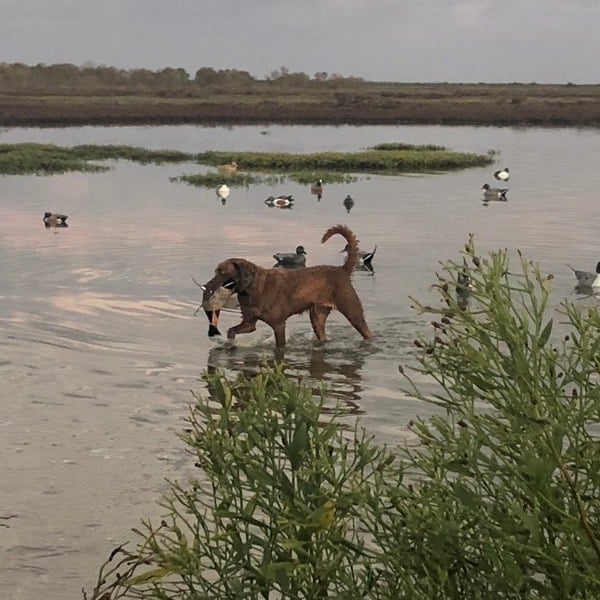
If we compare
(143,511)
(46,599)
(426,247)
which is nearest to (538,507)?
(46,599)

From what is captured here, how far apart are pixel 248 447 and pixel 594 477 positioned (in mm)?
1082

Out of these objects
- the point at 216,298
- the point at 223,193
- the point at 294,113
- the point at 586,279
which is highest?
the point at 216,298

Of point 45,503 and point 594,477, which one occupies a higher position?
point 594,477

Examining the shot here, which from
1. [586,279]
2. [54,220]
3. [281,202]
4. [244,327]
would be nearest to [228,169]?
[281,202]

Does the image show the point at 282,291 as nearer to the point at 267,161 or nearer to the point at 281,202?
the point at 281,202

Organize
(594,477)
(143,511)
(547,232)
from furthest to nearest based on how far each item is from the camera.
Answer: (547,232), (143,511), (594,477)

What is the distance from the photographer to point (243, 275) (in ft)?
43.5

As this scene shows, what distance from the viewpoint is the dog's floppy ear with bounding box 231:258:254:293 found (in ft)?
43.4

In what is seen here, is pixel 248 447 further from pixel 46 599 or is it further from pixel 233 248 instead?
pixel 233 248

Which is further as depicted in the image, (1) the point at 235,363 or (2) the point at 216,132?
(2) the point at 216,132

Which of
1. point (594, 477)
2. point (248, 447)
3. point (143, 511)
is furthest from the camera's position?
point (143, 511)

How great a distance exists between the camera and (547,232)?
26.5m

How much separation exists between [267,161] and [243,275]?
1351 inches

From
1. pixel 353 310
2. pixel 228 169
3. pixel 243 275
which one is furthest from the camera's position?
pixel 228 169
